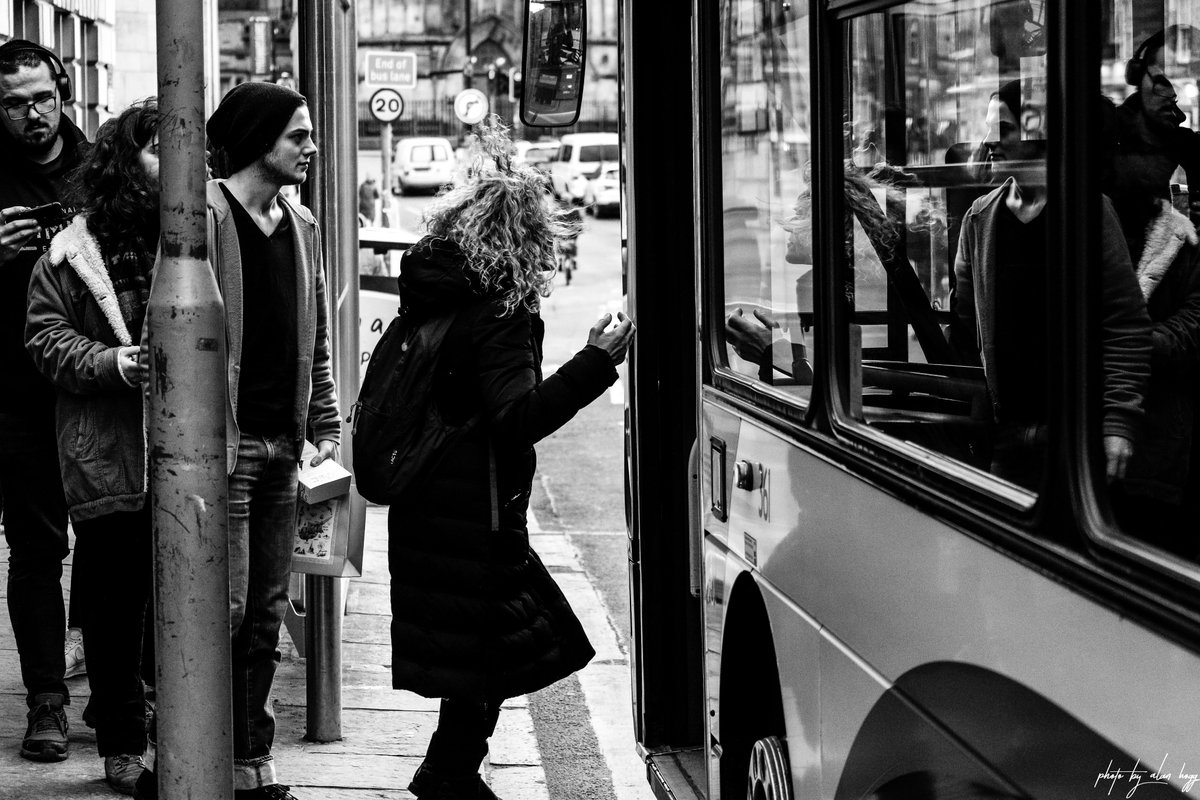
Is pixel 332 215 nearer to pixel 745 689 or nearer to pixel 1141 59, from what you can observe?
pixel 745 689

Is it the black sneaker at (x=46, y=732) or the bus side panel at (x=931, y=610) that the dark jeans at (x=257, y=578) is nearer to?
the black sneaker at (x=46, y=732)

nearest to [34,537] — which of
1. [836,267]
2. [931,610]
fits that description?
[836,267]

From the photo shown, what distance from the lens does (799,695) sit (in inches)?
112

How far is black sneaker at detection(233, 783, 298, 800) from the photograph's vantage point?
4.16 meters

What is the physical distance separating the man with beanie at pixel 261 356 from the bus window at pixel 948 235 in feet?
5.72

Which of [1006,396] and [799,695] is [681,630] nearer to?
[799,695]

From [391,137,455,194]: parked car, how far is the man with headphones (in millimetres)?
40973

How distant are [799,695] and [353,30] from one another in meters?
3.87

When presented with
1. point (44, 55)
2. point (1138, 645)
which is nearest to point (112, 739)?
point (44, 55)

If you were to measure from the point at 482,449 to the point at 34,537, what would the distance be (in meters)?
1.54

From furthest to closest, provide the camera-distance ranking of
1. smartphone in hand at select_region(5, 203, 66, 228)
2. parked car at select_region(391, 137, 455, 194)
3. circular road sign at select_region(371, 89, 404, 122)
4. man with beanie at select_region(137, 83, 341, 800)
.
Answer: parked car at select_region(391, 137, 455, 194) < circular road sign at select_region(371, 89, 404, 122) < smartphone in hand at select_region(5, 203, 66, 228) < man with beanie at select_region(137, 83, 341, 800)

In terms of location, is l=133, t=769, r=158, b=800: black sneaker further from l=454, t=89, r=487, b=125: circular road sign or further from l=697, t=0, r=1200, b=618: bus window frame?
l=454, t=89, r=487, b=125: circular road sign

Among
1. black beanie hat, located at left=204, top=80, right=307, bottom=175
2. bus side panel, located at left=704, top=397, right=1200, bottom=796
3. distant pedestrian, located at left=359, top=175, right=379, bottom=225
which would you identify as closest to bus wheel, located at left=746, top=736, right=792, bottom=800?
bus side panel, located at left=704, top=397, right=1200, bottom=796

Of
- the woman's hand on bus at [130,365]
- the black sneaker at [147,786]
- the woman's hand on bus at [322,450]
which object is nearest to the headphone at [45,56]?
the woman's hand on bus at [130,365]
